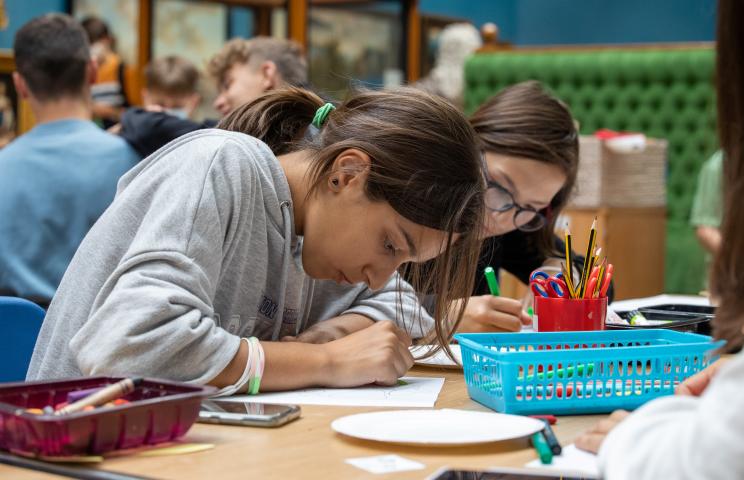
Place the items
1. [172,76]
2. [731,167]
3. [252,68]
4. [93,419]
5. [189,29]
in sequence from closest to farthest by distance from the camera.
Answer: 1. [731,167]
2. [93,419]
3. [252,68]
4. [172,76]
5. [189,29]

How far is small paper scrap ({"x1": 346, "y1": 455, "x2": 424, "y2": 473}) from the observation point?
0.99 meters

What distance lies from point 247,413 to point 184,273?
222 mm

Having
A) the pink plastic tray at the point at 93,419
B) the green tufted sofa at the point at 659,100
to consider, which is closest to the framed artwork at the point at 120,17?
the green tufted sofa at the point at 659,100

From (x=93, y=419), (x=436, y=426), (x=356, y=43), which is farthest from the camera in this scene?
(x=356, y=43)

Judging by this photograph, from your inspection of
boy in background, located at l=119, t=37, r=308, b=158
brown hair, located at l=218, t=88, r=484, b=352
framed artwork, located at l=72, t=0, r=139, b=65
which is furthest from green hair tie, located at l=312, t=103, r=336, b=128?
framed artwork, located at l=72, t=0, r=139, b=65

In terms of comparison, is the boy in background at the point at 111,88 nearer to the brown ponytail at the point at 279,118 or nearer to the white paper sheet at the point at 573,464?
the brown ponytail at the point at 279,118

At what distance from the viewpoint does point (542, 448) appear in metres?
1.04

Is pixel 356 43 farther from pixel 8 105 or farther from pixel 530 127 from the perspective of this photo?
pixel 530 127

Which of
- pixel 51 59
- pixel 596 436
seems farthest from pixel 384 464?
pixel 51 59

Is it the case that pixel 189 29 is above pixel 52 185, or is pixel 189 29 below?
above

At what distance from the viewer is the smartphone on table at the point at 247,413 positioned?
116 centimetres

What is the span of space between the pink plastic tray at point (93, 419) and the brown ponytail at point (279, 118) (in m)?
0.64

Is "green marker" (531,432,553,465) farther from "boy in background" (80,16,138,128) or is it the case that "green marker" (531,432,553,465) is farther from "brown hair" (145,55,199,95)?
"boy in background" (80,16,138,128)

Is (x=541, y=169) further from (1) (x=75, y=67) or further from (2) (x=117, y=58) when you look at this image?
(2) (x=117, y=58)
